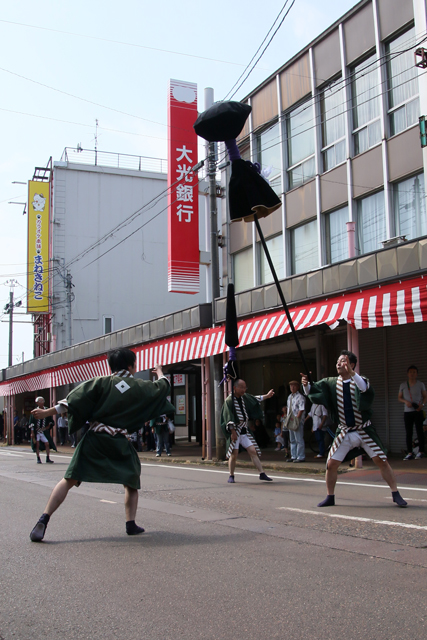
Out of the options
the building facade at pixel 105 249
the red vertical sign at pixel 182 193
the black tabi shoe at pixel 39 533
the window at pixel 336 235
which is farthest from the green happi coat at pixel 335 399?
the building facade at pixel 105 249

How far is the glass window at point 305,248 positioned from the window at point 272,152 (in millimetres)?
1759

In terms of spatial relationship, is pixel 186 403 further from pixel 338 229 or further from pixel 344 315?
pixel 344 315

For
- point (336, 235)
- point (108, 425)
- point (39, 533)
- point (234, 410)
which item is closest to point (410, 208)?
point (336, 235)

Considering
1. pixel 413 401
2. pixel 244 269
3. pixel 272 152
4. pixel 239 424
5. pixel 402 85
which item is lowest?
pixel 239 424

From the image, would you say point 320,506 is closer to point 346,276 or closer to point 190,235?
point 346,276

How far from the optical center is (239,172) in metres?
6.28

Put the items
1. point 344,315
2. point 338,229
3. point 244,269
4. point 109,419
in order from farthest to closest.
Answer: point 244,269, point 338,229, point 344,315, point 109,419

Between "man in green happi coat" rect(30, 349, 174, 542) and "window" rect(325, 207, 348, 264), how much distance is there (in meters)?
12.2

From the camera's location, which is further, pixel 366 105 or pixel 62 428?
pixel 62 428

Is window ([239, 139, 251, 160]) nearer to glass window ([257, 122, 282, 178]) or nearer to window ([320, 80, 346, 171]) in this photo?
glass window ([257, 122, 282, 178])

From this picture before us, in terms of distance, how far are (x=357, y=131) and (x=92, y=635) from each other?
1556cm

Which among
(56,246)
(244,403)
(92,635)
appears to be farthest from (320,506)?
(56,246)

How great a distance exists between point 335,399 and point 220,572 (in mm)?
3324

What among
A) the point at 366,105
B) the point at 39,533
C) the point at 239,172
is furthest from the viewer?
the point at 366,105
